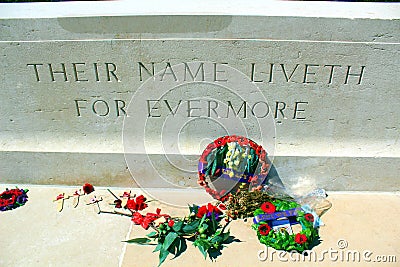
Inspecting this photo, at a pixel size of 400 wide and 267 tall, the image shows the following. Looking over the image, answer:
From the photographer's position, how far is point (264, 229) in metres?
2.82

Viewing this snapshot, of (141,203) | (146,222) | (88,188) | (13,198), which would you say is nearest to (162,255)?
(146,222)

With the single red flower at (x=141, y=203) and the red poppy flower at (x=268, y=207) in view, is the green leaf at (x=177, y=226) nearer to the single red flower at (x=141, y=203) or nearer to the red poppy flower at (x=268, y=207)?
the single red flower at (x=141, y=203)

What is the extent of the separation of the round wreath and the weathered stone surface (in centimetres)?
43

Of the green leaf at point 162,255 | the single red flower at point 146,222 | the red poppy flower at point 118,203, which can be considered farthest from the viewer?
the red poppy flower at point 118,203

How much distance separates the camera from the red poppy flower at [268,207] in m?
2.98

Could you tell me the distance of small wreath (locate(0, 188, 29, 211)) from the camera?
3.21 metres

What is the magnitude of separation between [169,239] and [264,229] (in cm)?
69

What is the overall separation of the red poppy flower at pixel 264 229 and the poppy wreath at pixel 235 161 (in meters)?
0.41

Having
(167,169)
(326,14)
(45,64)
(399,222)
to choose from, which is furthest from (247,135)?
(45,64)

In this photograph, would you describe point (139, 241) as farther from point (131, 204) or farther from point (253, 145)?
point (253, 145)

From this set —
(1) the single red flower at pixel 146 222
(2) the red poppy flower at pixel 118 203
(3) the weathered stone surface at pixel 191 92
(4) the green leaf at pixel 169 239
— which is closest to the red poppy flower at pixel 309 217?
(3) the weathered stone surface at pixel 191 92

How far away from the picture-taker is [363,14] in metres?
2.74

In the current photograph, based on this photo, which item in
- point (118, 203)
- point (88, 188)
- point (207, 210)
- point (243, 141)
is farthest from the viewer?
point (88, 188)

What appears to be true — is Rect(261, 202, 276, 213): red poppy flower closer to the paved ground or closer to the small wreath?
the paved ground
